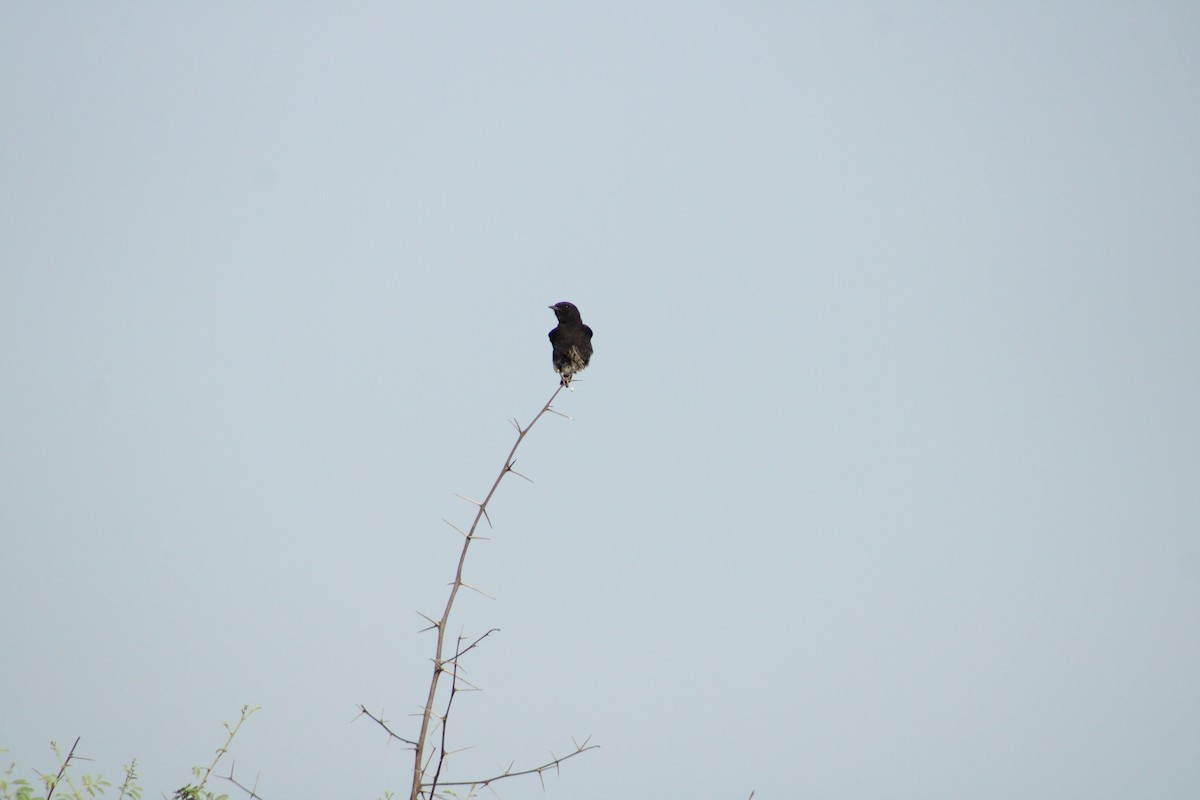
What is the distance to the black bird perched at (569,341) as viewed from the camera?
991cm

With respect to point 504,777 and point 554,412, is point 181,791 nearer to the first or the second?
point 504,777

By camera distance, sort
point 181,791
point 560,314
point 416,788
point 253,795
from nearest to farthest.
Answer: point 416,788 → point 253,795 → point 181,791 → point 560,314

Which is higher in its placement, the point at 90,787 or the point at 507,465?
the point at 507,465

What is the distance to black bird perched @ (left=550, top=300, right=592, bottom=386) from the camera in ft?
32.5

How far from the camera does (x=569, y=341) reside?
32.6 feet

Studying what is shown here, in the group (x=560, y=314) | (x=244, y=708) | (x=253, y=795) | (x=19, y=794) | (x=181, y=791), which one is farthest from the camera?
(x=560, y=314)

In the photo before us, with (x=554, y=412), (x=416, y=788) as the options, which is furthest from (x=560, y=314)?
(x=416, y=788)

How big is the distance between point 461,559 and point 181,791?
1.12 metres

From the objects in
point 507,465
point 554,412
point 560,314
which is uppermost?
point 560,314

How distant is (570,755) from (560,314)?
7459 mm

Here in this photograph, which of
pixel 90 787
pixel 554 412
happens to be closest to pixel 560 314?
pixel 554 412

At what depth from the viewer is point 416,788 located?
7.78 feet

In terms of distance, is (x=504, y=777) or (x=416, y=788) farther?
(x=504, y=777)

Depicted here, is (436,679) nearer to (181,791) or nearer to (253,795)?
(253,795)
